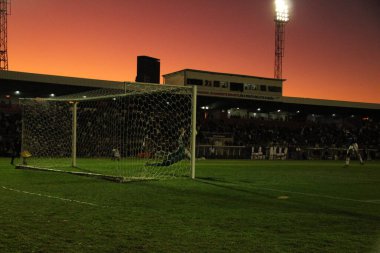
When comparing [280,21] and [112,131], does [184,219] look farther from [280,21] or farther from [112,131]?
[280,21]

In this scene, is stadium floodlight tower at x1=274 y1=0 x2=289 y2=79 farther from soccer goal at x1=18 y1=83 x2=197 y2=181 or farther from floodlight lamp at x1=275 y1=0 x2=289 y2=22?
soccer goal at x1=18 y1=83 x2=197 y2=181

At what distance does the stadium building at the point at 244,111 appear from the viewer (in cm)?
4459

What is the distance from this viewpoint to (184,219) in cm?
860

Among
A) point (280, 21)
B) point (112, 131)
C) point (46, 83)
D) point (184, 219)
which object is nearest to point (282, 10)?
point (280, 21)


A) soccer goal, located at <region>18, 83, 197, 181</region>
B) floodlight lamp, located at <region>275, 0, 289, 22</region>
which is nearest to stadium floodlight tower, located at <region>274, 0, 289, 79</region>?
floodlight lamp, located at <region>275, 0, 289, 22</region>

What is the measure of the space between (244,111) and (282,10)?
1717 centimetres

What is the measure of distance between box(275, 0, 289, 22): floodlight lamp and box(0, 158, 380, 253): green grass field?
43503 mm

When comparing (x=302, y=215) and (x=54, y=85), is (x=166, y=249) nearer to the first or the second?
(x=302, y=215)

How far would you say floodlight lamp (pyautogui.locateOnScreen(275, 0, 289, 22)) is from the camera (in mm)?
55000

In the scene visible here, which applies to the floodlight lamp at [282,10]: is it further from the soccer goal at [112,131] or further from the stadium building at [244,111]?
the soccer goal at [112,131]

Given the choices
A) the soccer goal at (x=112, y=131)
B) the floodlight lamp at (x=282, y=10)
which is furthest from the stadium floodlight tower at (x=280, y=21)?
the soccer goal at (x=112, y=131)

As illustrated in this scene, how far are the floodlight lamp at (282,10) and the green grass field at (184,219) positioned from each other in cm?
4350

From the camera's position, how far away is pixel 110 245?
6.48 m

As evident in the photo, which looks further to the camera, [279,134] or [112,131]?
[279,134]
